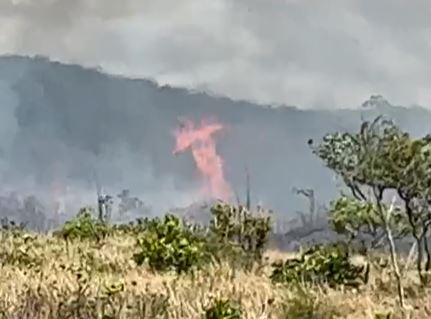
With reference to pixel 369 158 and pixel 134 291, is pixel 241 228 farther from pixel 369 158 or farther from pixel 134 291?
pixel 134 291

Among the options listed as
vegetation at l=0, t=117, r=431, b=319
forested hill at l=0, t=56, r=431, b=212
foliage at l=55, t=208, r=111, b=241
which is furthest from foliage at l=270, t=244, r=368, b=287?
forested hill at l=0, t=56, r=431, b=212

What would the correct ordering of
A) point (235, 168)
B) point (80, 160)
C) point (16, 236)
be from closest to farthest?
point (16, 236) → point (235, 168) → point (80, 160)

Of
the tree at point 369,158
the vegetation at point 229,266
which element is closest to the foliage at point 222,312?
the vegetation at point 229,266

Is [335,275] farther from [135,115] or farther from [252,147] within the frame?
[135,115]

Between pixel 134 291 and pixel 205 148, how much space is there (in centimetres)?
12204

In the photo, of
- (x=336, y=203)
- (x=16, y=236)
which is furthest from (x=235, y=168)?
(x=16, y=236)

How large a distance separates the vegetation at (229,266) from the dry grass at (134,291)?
24mm

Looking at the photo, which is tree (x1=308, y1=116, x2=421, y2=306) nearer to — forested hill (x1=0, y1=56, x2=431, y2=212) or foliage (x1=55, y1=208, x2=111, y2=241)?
foliage (x1=55, y1=208, x2=111, y2=241)

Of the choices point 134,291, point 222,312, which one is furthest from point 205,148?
point 222,312

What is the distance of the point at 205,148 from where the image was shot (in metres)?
134

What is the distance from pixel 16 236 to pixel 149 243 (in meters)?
4.50

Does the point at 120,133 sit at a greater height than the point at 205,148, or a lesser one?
greater

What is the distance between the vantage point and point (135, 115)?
185 meters

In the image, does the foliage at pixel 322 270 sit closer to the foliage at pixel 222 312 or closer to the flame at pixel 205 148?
the foliage at pixel 222 312
